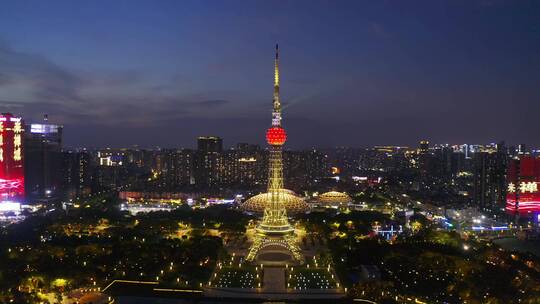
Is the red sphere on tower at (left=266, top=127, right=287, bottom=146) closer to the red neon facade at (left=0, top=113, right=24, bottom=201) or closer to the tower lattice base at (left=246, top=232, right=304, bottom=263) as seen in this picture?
the tower lattice base at (left=246, top=232, right=304, bottom=263)

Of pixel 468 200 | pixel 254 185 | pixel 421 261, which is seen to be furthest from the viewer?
pixel 254 185

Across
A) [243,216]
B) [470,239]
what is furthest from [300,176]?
[470,239]

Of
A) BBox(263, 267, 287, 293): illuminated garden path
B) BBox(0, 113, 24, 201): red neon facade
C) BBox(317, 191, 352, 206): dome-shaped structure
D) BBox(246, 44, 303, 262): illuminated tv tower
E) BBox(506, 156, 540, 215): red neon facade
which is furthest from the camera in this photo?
BBox(317, 191, 352, 206): dome-shaped structure

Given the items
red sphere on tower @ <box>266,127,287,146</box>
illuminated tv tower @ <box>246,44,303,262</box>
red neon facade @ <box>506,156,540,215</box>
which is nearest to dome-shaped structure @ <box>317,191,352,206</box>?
red neon facade @ <box>506,156,540,215</box>

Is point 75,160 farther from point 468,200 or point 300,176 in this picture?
point 468,200

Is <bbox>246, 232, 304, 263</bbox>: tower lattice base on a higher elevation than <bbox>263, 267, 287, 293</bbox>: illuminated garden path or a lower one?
higher

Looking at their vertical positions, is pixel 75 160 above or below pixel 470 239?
above
